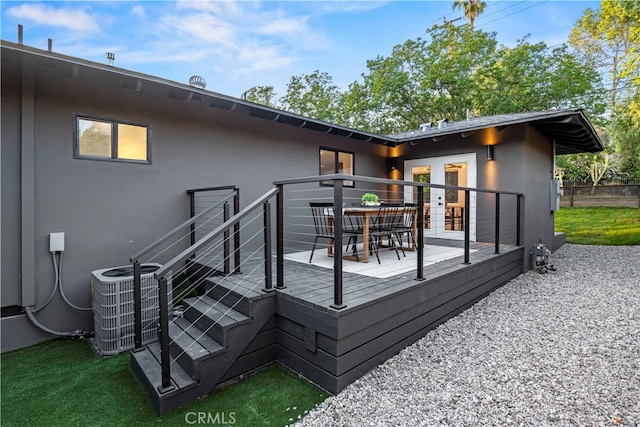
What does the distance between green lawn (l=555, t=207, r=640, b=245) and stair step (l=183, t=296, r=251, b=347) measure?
1147cm

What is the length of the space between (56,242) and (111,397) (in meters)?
2.13

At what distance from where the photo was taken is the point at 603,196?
1562 centimetres

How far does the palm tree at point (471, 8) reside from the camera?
58.0 feet

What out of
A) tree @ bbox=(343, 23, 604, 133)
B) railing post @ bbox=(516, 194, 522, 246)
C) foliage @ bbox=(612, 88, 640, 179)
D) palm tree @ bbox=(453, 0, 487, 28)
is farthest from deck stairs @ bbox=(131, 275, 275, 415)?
palm tree @ bbox=(453, 0, 487, 28)

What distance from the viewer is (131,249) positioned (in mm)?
4395

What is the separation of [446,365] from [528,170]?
5048mm

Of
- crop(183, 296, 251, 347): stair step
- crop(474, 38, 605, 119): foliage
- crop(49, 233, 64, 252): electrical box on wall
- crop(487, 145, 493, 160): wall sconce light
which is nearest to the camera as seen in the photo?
crop(183, 296, 251, 347): stair step

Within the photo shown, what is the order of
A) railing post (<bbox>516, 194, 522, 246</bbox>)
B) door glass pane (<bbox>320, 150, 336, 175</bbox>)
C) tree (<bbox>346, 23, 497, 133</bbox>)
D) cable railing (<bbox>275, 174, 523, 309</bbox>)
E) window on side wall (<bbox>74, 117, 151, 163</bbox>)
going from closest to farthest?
cable railing (<bbox>275, 174, 523, 309</bbox>) → window on side wall (<bbox>74, 117, 151, 163</bbox>) → railing post (<bbox>516, 194, 522, 246</bbox>) → door glass pane (<bbox>320, 150, 336, 175</bbox>) → tree (<bbox>346, 23, 497, 133</bbox>)

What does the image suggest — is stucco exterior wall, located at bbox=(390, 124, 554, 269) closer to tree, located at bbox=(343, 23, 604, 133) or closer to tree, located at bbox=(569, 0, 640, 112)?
tree, located at bbox=(343, 23, 604, 133)

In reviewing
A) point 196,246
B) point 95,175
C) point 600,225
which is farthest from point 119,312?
point 600,225

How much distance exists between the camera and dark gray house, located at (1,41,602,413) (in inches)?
112

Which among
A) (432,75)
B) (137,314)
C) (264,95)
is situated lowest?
(137,314)

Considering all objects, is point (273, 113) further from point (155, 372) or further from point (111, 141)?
point (155, 372)

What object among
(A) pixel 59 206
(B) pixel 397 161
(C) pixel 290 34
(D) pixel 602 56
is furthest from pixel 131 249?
(D) pixel 602 56
